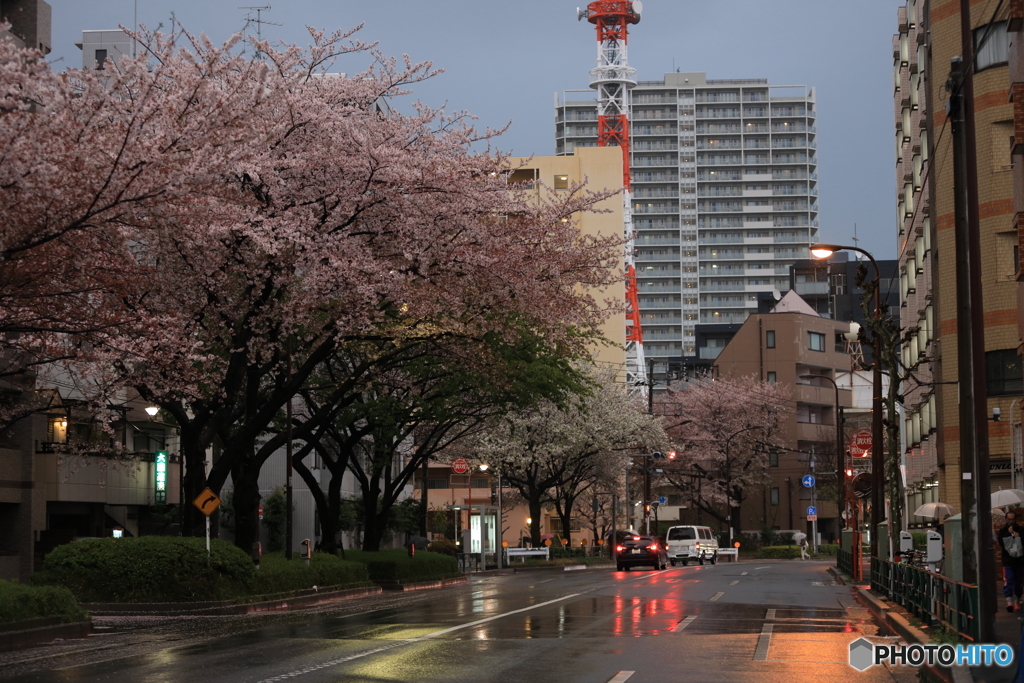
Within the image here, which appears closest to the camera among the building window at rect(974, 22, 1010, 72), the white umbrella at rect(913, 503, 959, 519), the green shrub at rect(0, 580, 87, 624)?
the green shrub at rect(0, 580, 87, 624)

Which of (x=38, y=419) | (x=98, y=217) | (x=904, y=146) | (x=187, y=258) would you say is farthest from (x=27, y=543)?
(x=904, y=146)

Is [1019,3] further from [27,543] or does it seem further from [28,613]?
[27,543]

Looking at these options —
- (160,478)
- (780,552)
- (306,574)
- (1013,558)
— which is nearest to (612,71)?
(780,552)

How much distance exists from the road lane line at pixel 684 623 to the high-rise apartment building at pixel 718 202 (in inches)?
6344

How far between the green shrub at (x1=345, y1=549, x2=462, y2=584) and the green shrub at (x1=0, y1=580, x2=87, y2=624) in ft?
57.0

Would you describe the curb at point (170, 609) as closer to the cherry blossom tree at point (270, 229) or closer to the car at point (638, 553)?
the cherry blossom tree at point (270, 229)

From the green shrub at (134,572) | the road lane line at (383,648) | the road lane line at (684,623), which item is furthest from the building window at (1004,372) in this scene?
the green shrub at (134,572)

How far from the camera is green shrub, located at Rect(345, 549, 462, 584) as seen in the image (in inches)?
1517

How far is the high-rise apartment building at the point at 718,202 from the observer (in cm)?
18350

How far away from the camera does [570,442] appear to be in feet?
190

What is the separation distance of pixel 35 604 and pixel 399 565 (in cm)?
2020

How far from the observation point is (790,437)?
91625 mm

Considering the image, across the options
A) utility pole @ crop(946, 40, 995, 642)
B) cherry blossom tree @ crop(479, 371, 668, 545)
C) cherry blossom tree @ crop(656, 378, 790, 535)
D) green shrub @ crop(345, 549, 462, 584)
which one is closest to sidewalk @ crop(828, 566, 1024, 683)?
utility pole @ crop(946, 40, 995, 642)

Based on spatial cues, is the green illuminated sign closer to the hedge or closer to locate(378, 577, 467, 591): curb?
locate(378, 577, 467, 591): curb
